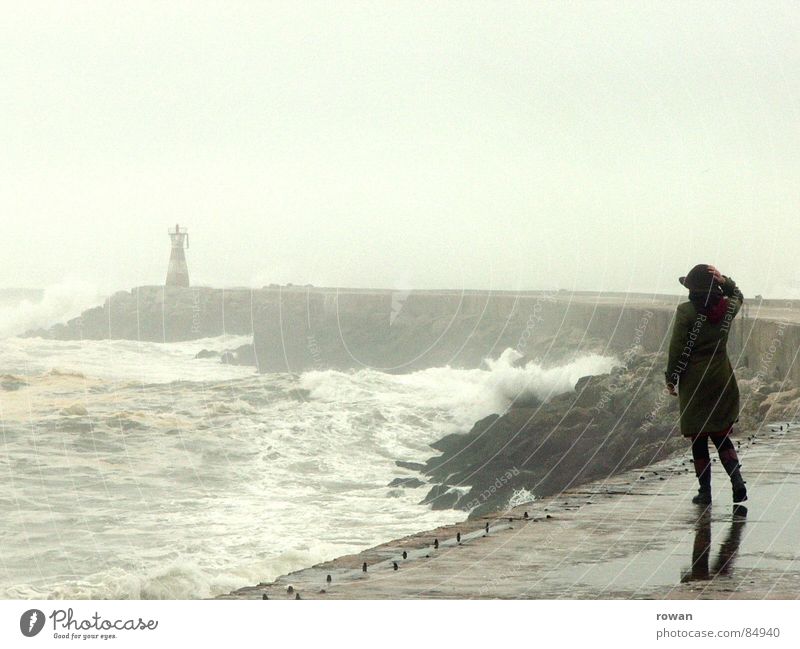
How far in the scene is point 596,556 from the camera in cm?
415

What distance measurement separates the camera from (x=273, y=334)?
53.7 feet

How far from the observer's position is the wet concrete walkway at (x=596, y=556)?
12.3 ft

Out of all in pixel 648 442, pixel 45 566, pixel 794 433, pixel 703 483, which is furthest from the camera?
pixel 648 442

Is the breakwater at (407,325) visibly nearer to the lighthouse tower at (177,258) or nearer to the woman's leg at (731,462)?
the lighthouse tower at (177,258)

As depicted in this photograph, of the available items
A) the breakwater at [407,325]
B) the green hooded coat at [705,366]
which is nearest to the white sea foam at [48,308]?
the breakwater at [407,325]

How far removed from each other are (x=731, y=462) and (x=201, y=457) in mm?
13985

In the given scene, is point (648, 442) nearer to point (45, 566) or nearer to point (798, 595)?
point (45, 566)

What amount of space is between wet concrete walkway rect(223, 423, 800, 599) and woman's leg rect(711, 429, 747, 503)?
0.07 meters

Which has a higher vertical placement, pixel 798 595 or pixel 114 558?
pixel 798 595

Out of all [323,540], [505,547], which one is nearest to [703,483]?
[505,547]

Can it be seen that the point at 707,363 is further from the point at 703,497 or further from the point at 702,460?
the point at 703,497

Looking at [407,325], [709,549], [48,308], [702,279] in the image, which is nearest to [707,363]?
[702,279]

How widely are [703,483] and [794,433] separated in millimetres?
2633

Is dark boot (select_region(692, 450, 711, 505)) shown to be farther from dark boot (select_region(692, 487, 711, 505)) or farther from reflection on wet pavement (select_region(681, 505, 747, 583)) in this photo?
reflection on wet pavement (select_region(681, 505, 747, 583))
